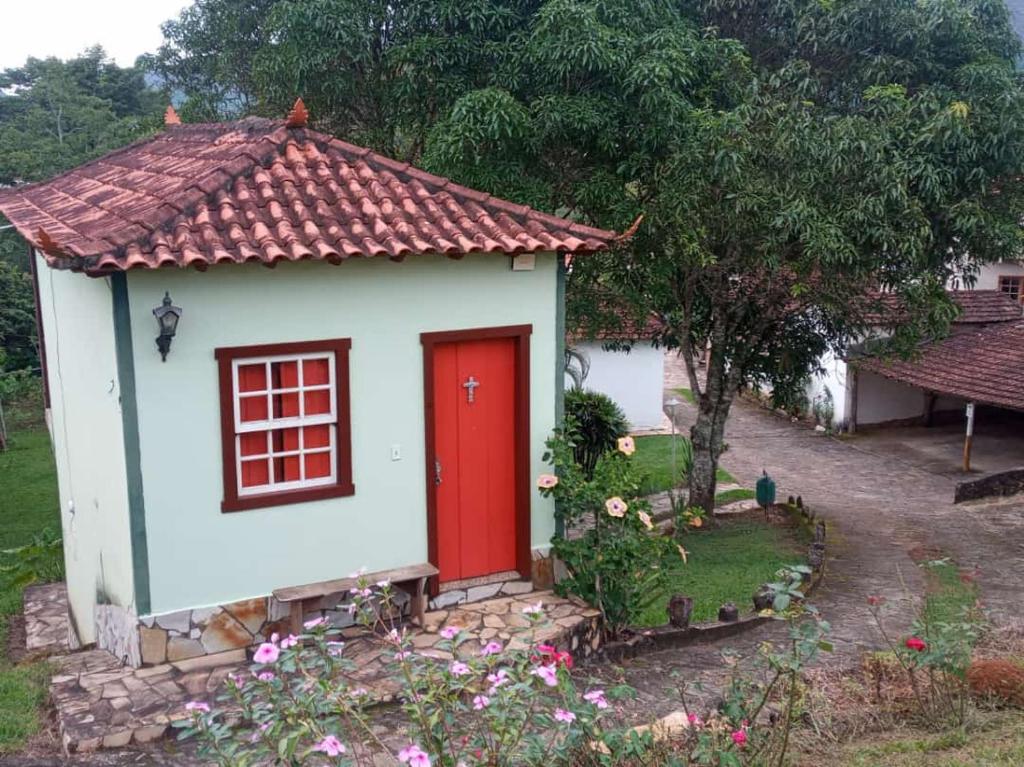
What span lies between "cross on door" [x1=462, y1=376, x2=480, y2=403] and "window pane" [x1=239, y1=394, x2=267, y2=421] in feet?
5.57

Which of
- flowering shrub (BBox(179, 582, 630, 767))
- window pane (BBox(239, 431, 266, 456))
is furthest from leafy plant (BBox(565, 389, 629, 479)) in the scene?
flowering shrub (BBox(179, 582, 630, 767))

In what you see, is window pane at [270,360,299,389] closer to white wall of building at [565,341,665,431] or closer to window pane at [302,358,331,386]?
window pane at [302,358,331,386]

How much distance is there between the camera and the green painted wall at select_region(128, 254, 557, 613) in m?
7.54

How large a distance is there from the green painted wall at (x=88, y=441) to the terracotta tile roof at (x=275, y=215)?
53 centimetres

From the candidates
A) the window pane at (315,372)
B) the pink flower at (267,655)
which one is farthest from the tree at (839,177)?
the pink flower at (267,655)

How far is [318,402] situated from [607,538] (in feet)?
8.71

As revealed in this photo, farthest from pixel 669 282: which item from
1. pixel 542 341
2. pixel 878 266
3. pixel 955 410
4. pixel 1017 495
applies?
pixel 955 410

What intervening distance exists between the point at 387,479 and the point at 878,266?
24.2ft

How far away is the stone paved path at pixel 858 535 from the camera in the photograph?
8953 mm

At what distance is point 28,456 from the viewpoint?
2355 cm

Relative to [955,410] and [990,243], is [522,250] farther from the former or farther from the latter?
[955,410]

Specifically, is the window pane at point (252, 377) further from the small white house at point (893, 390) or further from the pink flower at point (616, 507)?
the small white house at point (893, 390)

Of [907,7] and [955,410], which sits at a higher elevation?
[907,7]

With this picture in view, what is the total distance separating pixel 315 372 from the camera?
319 inches
